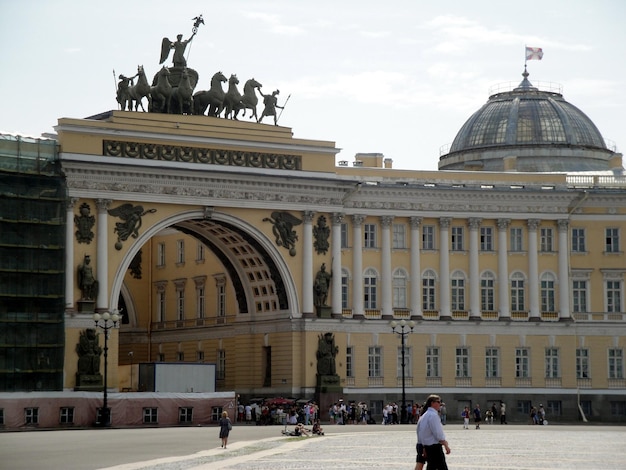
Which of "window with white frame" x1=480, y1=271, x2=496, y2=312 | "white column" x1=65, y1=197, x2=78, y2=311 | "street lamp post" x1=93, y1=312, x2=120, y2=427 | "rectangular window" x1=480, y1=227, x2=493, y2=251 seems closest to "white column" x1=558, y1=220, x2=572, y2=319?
"window with white frame" x1=480, y1=271, x2=496, y2=312

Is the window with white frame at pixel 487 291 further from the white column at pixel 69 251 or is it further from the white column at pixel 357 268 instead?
the white column at pixel 69 251

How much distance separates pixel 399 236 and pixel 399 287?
2.98 m

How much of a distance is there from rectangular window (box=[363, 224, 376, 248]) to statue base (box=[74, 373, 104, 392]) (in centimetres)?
1950

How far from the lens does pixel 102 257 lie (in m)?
76.9

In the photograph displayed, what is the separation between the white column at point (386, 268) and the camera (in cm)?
8688

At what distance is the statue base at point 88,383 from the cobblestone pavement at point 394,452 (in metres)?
13.9

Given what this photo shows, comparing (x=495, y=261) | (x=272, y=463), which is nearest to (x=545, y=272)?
(x=495, y=261)

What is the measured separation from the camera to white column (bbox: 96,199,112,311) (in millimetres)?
76750

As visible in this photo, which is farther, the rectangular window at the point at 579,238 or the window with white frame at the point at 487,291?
the rectangular window at the point at 579,238

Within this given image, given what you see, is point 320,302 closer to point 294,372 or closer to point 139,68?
point 294,372

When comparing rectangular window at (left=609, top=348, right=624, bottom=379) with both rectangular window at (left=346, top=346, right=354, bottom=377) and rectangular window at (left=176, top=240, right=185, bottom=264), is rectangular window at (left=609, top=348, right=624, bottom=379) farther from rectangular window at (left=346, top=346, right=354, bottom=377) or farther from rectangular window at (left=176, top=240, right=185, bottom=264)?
rectangular window at (left=176, top=240, right=185, bottom=264)

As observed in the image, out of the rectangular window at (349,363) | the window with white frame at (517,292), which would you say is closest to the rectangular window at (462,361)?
the window with white frame at (517,292)

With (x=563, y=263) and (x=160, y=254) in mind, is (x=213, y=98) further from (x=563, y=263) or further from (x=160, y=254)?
(x=563, y=263)

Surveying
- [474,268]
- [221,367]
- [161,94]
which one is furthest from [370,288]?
[161,94]
